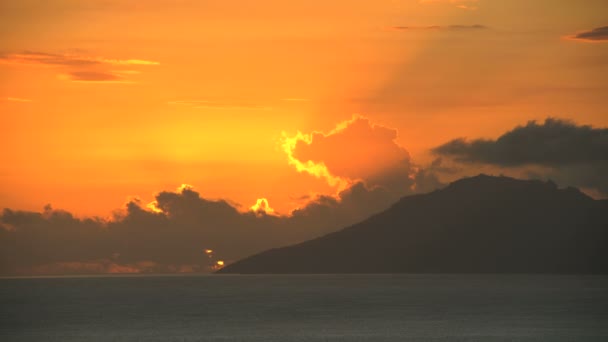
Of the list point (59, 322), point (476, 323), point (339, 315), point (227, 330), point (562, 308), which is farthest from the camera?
point (562, 308)

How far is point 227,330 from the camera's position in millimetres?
139375

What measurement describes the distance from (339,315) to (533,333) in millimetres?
52057

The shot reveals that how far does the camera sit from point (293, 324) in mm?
151875

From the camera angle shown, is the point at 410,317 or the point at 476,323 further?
the point at 410,317

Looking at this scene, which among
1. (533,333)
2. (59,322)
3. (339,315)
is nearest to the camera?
(533,333)

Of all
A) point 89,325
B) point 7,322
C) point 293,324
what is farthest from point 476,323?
point 7,322

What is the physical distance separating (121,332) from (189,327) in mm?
11838

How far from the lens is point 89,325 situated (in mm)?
152625

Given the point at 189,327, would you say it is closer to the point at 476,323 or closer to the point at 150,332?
the point at 150,332

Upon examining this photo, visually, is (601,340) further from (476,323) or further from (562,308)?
(562,308)

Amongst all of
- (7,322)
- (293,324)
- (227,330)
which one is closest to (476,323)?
(293,324)

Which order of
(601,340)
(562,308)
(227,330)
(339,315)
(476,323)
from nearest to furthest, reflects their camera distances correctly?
(601,340)
(227,330)
(476,323)
(339,315)
(562,308)

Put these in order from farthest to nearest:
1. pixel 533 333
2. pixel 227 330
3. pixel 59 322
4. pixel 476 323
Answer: pixel 59 322 → pixel 476 323 → pixel 227 330 → pixel 533 333

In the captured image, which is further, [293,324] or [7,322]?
[7,322]
